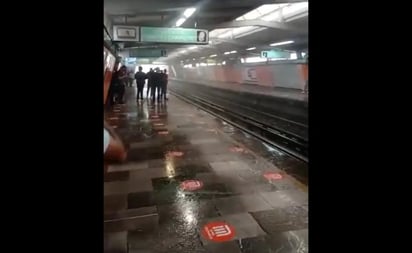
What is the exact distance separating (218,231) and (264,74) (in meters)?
20.6

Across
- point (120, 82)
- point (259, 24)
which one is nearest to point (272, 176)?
point (259, 24)

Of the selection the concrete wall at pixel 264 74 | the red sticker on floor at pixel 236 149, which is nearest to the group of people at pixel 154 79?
the concrete wall at pixel 264 74

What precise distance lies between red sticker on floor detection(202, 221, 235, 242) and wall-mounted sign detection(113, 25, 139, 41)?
11840mm

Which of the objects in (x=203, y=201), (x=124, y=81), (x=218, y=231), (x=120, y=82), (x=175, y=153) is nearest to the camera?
(x=218, y=231)

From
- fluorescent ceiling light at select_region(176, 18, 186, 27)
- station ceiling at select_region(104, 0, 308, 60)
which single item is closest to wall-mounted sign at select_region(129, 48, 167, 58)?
station ceiling at select_region(104, 0, 308, 60)

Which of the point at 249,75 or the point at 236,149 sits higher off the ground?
the point at 249,75

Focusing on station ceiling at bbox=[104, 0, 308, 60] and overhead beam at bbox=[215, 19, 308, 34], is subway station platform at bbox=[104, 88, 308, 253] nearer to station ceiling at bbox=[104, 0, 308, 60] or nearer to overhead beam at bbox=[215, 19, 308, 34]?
station ceiling at bbox=[104, 0, 308, 60]

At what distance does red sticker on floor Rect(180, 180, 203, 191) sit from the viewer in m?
5.11

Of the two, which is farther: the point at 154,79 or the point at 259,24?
the point at 154,79

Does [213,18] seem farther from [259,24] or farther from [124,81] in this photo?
[124,81]

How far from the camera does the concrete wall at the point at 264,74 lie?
18.4 m

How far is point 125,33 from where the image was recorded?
1411 centimetres
